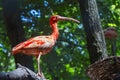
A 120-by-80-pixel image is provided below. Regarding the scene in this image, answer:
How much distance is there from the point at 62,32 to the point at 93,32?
3.48m

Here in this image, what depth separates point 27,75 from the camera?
355 cm

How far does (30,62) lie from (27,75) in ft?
16.9

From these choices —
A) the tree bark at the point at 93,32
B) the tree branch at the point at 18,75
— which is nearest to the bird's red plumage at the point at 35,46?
the tree branch at the point at 18,75

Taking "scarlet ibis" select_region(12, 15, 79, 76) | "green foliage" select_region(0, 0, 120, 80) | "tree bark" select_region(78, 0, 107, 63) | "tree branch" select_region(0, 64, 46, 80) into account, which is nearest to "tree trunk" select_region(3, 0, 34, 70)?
"green foliage" select_region(0, 0, 120, 80)

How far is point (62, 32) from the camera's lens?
36.3ft

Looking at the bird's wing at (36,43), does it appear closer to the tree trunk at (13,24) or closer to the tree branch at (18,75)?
the tree branch at (18,75)

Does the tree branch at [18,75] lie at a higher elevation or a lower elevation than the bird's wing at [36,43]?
lower

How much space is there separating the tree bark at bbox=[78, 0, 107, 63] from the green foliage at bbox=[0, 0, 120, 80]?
2264mm

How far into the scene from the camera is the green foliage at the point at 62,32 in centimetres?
1020

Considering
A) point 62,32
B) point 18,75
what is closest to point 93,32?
point 62,32

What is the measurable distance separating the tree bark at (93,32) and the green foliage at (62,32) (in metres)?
2.26

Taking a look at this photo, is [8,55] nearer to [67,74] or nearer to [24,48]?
[67,74]

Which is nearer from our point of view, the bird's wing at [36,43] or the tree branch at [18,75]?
the tree branch at [18,75]

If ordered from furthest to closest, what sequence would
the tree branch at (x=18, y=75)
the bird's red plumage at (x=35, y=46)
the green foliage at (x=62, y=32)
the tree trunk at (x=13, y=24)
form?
the green foliage at (x=62, y=32), the tree trunk at (x=13, y=24), the bird's red plumage at (x=35, y=46), the tree branch at (x=18, y=75)
